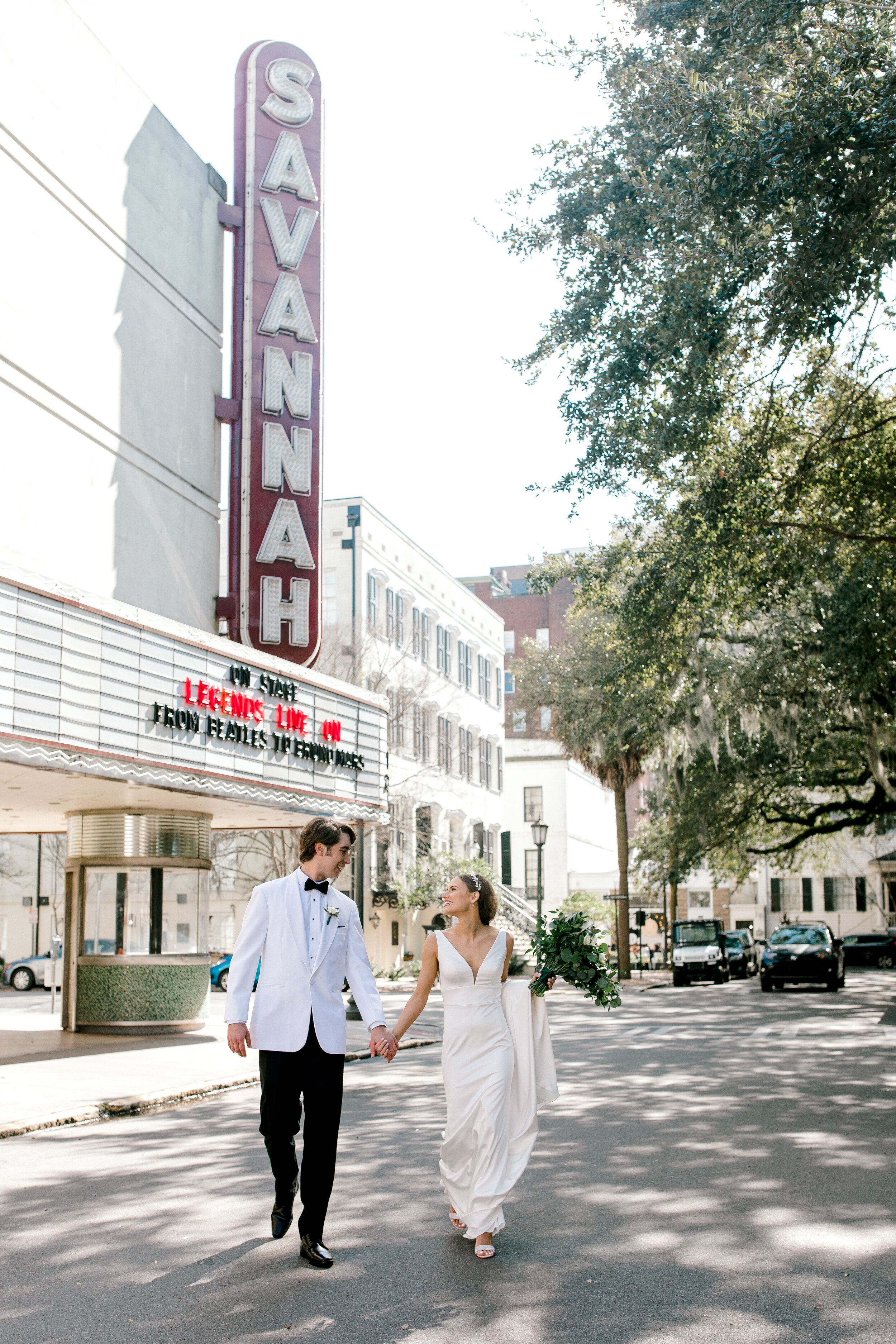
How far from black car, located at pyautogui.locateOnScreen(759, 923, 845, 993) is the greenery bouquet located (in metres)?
23.1

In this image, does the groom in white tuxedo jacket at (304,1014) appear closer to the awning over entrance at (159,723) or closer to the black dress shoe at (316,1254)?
the black dress shoe at (316,1254)

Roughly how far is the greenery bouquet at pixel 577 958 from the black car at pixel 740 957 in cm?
3384

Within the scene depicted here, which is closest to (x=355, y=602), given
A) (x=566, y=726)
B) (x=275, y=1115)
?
(x=566, y=726)

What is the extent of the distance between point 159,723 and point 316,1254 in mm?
9320

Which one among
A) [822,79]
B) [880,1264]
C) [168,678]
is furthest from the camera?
[168,678]

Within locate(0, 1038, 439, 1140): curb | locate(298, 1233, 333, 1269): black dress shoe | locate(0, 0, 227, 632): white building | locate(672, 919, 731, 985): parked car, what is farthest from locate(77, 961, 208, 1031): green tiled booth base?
locate(672, 919, 731, 985): parked car

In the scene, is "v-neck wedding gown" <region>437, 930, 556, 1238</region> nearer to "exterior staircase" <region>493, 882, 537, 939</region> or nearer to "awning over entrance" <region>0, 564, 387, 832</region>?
"awning over entrance" <region>0, 564, 387, 832</region>

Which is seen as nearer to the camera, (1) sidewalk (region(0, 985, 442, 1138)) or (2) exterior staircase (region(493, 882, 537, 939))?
(1) sidewalk (region(0, 985, 442, 1138))

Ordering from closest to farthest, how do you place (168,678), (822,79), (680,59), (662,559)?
(822,79)
(680,59)
(168,678)
(662,559)

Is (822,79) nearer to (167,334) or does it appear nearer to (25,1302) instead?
(167,334)

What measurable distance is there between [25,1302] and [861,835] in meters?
34.0

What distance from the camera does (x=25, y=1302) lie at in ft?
16.8

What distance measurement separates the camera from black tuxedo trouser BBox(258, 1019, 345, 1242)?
5527 mm

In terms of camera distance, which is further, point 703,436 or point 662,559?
point 662,559
